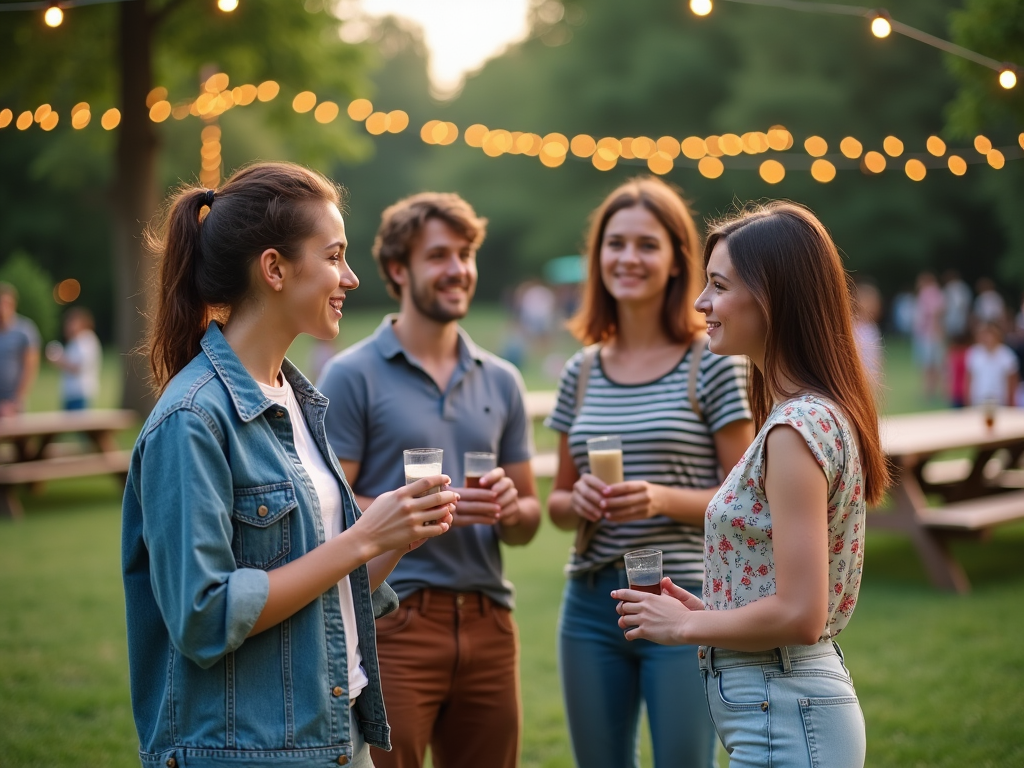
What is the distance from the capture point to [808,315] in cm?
217

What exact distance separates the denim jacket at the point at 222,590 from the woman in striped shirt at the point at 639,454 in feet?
3.87

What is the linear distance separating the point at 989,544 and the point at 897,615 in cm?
274

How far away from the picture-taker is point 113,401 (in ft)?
71.4

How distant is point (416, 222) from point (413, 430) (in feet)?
2.39

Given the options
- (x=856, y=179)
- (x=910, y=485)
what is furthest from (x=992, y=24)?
(x=856, y=179)

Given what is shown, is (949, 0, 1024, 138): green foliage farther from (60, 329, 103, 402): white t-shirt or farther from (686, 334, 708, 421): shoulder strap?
(60, 329, 103, 402): white t-shirt

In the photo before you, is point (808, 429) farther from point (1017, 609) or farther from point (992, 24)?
point (992, 24)

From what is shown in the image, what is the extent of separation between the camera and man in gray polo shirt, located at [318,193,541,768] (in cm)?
302

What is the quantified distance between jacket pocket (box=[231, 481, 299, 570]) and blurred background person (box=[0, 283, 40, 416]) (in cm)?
1050

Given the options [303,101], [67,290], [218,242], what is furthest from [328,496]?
[67,290]

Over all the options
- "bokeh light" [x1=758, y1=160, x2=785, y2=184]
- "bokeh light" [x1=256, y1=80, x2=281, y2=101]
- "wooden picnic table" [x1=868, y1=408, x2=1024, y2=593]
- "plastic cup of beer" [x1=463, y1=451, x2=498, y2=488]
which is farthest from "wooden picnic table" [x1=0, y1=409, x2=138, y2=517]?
"bokeh light" [x1=758, y1=160, x2=785, y2=184]

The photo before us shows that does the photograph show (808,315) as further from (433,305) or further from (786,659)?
(433,305)

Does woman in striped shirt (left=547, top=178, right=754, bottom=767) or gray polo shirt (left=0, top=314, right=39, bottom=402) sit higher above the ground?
gray polo shirt (left=0, top=314, right=39, bottom=402)

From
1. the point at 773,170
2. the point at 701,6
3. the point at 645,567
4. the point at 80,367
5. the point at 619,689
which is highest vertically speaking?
the point at 773,170
